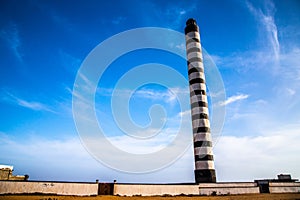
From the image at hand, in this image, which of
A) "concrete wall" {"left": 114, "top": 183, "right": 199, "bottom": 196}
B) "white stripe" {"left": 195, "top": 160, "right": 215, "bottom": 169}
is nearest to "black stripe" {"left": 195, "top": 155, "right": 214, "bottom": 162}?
"white stripe" {"left": 195, "top": 160, "right": 215, "bottom": 169}

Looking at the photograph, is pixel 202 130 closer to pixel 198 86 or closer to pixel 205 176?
pixel 205 176

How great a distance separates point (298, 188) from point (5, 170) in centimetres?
4042

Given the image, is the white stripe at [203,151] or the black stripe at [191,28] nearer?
the white stripe at [203,151]

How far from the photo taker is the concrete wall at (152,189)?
21.2 meters

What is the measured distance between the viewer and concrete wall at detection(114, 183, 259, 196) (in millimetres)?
21384

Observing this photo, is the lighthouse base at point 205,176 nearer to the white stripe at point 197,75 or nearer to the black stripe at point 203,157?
the black stripe at point 203,157

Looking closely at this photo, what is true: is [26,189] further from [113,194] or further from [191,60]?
[191,60]

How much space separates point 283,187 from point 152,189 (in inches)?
783

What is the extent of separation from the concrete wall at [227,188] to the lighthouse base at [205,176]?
82.7 inches

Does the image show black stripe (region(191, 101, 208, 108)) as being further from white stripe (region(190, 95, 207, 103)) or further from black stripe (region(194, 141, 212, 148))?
black stripe (region(194, 141, 212, 148))

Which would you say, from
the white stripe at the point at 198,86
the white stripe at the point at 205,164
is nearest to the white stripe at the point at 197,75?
the white stripe at the point at 198,86

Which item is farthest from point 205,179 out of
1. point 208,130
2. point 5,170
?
point 5,170

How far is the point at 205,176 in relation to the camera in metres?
29.1

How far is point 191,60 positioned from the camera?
3581cm
